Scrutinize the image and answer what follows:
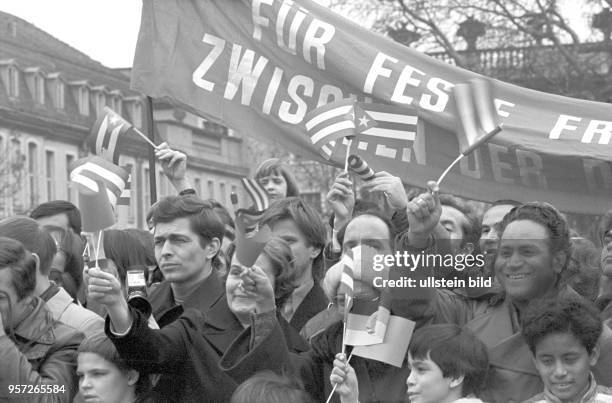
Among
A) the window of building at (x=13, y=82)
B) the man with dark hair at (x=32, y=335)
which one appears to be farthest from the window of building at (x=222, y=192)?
the man with dark hair at (x=32, y=335)

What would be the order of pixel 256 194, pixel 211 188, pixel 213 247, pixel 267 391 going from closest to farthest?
pixel 267 391 → pixel 213 247 → pixel 256 194 → pixel 211 188

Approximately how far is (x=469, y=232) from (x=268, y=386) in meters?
2.07

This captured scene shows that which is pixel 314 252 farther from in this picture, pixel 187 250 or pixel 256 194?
pixel 256 194

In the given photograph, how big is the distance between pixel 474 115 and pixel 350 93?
1679mm

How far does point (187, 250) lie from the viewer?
633 cm

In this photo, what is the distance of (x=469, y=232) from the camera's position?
6.91 meters

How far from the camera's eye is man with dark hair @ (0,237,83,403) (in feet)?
18.3

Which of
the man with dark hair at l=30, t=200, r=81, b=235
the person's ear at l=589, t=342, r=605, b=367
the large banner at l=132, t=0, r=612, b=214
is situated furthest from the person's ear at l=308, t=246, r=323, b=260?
the person's ear at l=589, t=342, r=605, b=367

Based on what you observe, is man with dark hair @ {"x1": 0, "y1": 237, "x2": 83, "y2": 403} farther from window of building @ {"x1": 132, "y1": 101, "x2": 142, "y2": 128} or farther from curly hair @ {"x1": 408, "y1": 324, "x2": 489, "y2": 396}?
window of building @ {"x1": 132, "y1": 101, "x2": 142, "y2": 128}

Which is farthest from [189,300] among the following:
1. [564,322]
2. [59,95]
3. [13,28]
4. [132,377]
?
[13,28]

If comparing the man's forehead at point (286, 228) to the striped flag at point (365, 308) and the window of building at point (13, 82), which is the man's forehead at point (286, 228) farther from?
the window of building at point (13, 82)

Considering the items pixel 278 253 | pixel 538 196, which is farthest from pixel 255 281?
pixel 538 196

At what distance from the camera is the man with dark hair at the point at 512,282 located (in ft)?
17.5

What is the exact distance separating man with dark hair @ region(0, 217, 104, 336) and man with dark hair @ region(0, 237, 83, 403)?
0.09 m
